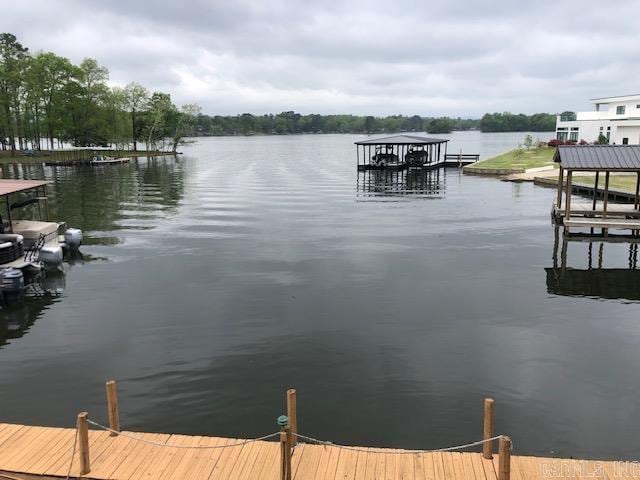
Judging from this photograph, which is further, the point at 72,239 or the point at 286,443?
the point at 72,239

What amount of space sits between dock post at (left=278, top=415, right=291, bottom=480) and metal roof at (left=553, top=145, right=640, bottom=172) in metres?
26.7

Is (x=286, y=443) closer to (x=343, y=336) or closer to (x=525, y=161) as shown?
(x=343, y=336)

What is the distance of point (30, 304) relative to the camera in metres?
19.8

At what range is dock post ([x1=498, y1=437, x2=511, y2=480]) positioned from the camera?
25.2 ft

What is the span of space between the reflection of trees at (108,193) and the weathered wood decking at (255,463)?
2726cm

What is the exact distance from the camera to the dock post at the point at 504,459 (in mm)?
7668

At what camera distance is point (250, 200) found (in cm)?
4647

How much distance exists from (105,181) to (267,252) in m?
46.6

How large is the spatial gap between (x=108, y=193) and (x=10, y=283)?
36278 mm

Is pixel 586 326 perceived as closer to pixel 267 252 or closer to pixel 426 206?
pixel 267 252

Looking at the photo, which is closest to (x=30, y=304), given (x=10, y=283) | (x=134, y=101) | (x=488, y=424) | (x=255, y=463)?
(x=10, y=283)

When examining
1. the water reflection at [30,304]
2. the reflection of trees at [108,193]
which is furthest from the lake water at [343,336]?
the reflection of trees at [108,193]

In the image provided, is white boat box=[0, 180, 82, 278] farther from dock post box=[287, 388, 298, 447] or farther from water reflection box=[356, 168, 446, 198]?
water reflection box=[356, 168, 446, 198]

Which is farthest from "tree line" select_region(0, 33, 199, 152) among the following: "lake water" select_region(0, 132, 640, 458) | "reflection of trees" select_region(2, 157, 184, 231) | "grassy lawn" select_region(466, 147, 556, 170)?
"lake water" select_region(0, 132, 640, 458)
